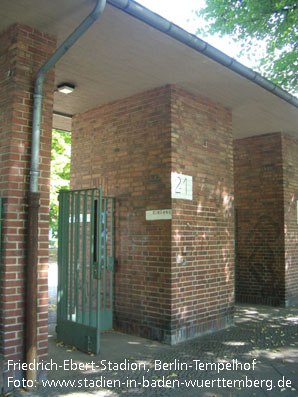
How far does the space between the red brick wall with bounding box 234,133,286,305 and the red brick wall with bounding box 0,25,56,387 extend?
633 cm

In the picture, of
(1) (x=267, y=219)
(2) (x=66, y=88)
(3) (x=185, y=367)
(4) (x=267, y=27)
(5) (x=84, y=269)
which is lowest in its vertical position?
(3) (x=185, y=367)

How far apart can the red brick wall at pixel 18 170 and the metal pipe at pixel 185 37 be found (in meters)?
1.20

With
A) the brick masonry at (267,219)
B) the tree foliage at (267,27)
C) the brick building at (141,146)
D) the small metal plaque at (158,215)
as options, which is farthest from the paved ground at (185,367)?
the tree foliage at (267,27)

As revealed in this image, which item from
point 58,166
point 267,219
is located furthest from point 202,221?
point 58,166

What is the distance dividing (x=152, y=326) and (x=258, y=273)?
4252mm

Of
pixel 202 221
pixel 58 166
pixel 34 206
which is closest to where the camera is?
pixel 34 206

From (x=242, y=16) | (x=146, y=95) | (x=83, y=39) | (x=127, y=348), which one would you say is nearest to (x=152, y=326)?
(x=127, y=348)

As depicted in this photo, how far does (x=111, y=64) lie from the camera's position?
5.52 m

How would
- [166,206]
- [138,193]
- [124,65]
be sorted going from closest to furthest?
[124,65] → [166,206] → [138,193]

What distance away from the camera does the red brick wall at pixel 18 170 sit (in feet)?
13.8

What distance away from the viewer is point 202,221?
6684mm

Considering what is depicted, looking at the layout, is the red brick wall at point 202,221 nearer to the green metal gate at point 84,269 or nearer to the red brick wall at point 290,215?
the green metal gate at point 84,269

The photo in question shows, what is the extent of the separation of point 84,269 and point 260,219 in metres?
5.35

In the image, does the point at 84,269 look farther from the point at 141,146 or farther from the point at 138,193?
the point at 141,146
